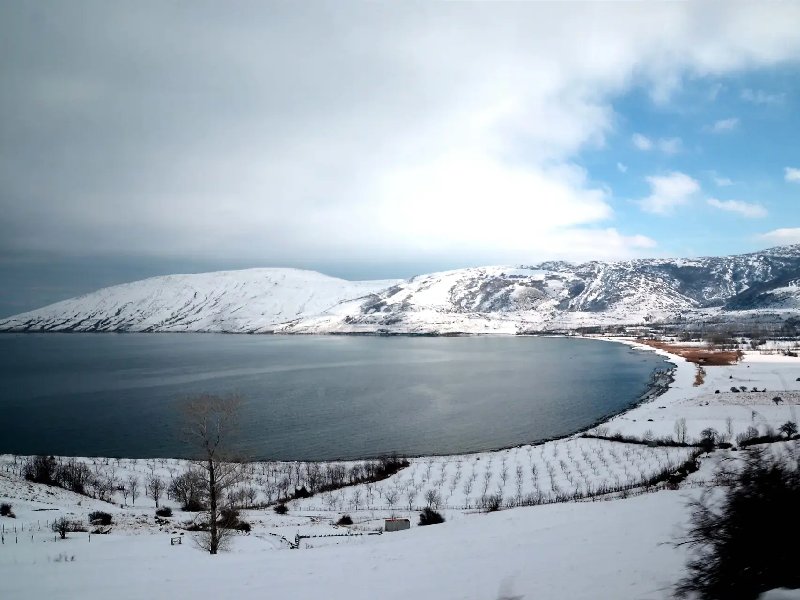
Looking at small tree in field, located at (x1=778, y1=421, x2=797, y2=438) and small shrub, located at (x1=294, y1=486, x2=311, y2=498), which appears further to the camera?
small tree in field, located at (x1=778, y1=421, x2=797, y2=438)

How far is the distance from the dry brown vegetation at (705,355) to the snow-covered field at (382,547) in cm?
6124

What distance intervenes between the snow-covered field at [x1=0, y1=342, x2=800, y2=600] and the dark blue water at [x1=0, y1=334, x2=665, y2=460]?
1382cm

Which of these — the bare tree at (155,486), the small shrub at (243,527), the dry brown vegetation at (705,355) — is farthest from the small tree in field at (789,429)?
the dry brown vegetation at (705,355)

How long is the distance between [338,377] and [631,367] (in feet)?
171

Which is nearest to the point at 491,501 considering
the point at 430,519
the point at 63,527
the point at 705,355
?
the point at 430,519

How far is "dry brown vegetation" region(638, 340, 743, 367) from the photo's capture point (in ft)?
244

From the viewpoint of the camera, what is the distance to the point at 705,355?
279ft

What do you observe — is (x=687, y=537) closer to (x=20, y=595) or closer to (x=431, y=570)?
(x=431, y=570)

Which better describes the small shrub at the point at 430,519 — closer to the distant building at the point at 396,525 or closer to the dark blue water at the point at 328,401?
the distant building at the point at 396,525

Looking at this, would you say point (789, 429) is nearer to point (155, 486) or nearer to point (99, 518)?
point (99, 518)

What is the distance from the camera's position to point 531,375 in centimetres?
7469

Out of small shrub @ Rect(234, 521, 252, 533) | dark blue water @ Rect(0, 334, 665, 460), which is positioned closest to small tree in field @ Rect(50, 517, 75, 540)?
small shrub @ Rect(234, 521, 252, 533)

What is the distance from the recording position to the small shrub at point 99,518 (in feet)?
53.9

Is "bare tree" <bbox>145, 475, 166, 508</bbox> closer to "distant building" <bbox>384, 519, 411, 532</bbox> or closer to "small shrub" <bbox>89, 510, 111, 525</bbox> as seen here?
"small shrub" <bbox>89, 510, 111, 525</bbox>
